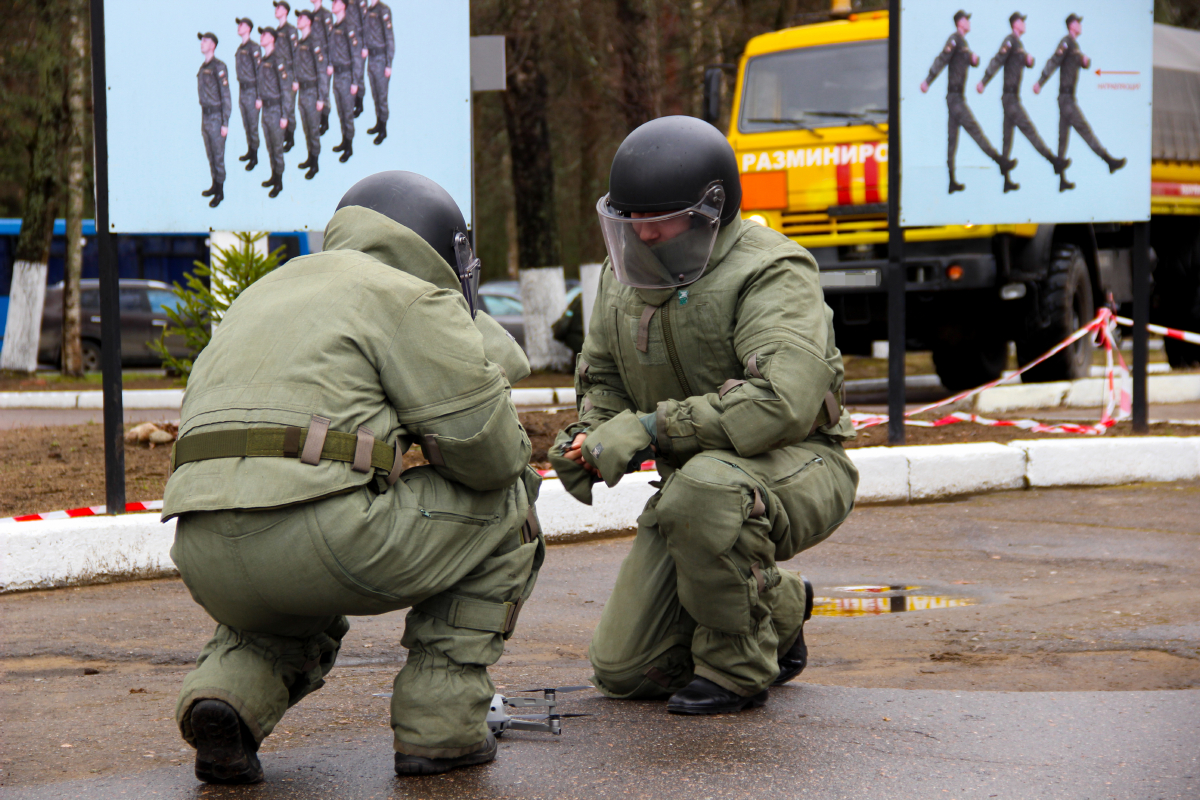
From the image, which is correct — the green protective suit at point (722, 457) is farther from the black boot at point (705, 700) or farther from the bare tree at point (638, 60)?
the bare tree at point (638, 60)

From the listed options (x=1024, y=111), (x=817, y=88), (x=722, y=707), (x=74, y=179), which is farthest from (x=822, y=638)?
(x=74, y=179)

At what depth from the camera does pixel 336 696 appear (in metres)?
3.44

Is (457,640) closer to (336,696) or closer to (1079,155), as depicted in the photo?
(336,696)

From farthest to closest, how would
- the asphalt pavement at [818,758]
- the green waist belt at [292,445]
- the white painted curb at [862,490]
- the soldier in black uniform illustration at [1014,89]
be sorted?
the soldier in black uniform illustration at [1014,89]
the white painted curb at [862,490]
the asphalt pavement at [818,758]
the green waist belt at [292,445]

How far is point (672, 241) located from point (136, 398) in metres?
10.4

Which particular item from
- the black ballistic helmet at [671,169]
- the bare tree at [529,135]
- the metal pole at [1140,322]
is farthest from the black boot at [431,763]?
the bare tree at [529,135]

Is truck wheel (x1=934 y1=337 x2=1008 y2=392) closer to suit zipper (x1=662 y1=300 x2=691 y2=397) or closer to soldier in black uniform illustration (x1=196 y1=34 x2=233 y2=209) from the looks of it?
soldier in black uniform illustration (x1=196 y1=34 x2=233 y2=209)

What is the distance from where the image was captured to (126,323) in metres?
21.7

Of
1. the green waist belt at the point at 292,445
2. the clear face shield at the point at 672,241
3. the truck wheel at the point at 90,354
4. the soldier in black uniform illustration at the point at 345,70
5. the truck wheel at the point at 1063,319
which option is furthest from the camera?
the truck wheel at the point at 90,354

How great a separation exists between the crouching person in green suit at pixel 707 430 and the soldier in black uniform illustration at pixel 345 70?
275 centimetres

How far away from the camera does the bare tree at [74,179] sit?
615 inches

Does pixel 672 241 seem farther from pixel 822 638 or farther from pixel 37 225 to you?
pixel 37 225

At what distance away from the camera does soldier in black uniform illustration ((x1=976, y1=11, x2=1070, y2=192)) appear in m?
7.49

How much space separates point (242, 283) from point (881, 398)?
627 cm
